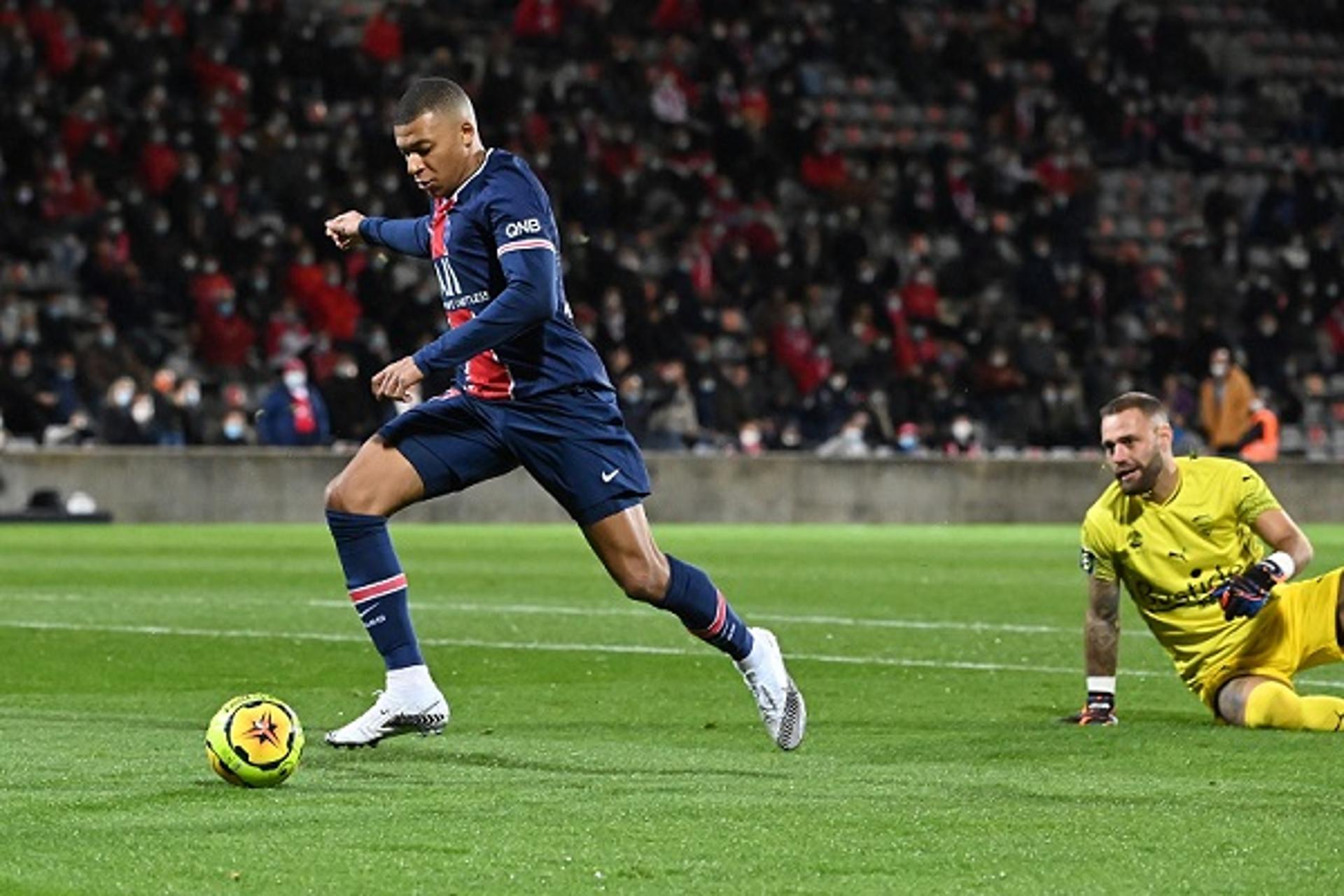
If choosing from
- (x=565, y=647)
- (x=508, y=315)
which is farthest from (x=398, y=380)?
(x=565, y=647)

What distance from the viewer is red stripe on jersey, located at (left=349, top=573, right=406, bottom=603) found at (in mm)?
8711

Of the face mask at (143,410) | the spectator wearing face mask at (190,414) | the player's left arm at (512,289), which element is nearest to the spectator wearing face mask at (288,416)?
the spectator wearing face mask at (190,414)

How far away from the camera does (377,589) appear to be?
8.71m

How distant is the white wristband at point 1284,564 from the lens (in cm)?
902

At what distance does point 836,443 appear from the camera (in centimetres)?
3086

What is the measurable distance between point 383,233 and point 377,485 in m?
1.16

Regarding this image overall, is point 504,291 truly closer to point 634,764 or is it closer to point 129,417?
point 634,764

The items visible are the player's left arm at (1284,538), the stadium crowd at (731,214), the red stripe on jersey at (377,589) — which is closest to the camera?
the red stripe on jersey at (377,589)

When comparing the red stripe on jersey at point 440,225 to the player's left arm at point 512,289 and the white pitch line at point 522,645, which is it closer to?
the player's left arm at point 512,289

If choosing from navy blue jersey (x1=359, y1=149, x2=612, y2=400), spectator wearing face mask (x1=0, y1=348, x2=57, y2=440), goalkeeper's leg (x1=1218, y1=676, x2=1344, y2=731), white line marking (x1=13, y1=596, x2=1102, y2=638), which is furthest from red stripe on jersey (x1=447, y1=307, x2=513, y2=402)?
spectator wearing face mask (x1=0, y1=348, x2=57, y2=440)

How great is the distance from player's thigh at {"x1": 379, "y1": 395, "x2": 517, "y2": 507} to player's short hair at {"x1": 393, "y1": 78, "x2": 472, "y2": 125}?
0.90 metres

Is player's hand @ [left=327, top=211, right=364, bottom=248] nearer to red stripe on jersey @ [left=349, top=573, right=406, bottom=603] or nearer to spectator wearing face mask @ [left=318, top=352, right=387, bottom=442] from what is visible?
red stripe on jersey @ [left=349, top=573, right=406, bottom=603]

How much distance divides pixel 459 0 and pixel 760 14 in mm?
4295

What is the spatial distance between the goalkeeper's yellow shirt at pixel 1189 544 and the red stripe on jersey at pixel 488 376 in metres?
2.25
